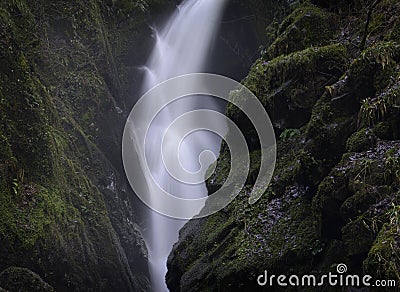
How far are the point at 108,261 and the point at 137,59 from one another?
7.64 m

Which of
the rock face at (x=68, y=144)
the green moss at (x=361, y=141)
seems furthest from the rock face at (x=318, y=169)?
the rock face at (x=68, y=144)

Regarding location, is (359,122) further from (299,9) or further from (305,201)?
(299,9)

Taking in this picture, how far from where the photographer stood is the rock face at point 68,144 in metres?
5.94

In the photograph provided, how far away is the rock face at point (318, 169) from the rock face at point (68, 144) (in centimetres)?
180

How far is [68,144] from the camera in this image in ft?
29.2

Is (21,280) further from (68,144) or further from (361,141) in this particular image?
(361,141)

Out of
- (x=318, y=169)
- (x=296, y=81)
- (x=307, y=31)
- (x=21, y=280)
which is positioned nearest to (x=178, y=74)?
(x=307, y=31)

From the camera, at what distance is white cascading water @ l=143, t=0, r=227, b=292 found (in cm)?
1200

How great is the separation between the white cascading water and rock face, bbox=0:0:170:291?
0.79 meters

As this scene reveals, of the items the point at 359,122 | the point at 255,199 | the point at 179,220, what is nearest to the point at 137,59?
the point at 179,220

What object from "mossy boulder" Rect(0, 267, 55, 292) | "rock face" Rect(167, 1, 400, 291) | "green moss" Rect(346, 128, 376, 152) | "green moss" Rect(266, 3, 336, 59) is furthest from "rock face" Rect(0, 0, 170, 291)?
"green moss" Rect(346, 128, 376, 152)

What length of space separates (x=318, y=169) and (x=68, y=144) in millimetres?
5929

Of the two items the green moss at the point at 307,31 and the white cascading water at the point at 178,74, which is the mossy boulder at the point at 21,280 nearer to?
the green moss at the point at 307,31

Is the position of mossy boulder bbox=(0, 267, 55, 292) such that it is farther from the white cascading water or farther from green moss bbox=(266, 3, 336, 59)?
the white cascading water
